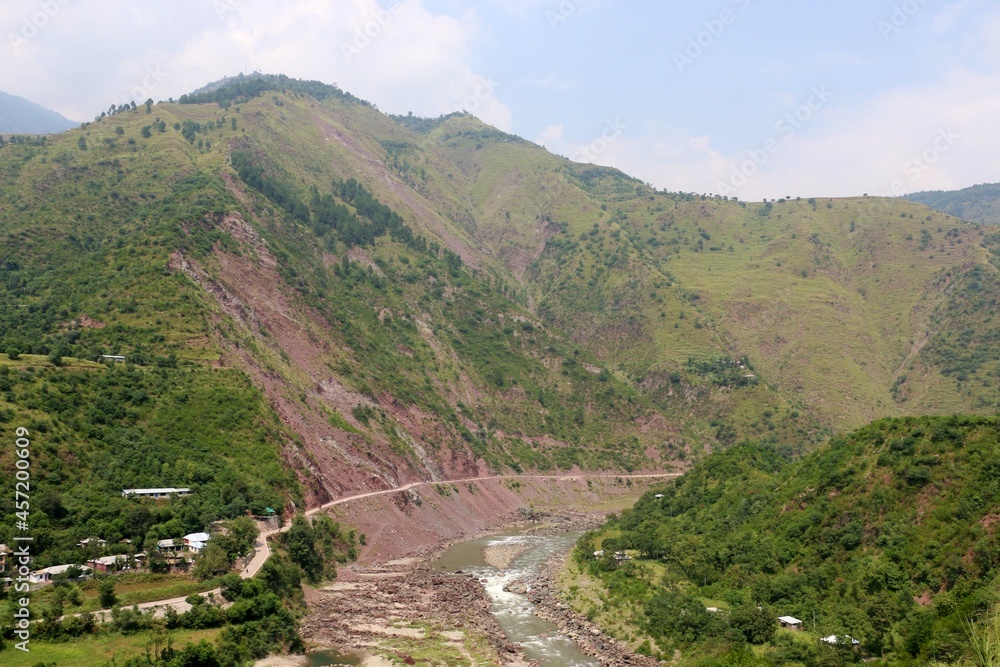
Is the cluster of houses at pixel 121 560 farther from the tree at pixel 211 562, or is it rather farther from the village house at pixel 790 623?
the village house at pixel 790 623

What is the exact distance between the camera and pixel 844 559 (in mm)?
52438

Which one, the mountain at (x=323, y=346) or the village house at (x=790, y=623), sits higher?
the mountain at (x=323, y=346)

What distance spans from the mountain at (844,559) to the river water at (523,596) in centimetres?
483

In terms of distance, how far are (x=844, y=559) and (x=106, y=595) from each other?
47.7 m

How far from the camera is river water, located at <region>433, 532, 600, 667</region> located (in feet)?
170

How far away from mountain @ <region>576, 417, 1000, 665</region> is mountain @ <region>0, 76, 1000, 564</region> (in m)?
35.9

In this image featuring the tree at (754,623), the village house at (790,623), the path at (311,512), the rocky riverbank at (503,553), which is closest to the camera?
the tree at (754,623)

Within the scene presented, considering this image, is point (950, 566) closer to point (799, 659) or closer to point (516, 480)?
point (799, 659)

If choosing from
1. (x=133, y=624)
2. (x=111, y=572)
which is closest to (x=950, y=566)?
(x=133, y=624)

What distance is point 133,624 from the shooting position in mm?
43594

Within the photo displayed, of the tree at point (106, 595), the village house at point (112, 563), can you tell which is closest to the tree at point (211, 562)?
the village house at point (112, 563)

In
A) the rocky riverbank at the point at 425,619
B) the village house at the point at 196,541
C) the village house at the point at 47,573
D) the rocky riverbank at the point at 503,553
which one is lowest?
the rocky riverbank at the point at 503,553

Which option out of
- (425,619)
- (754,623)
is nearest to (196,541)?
(425,619)

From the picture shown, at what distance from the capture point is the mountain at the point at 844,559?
42.9 metres
